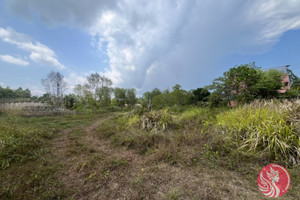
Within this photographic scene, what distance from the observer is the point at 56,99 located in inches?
518

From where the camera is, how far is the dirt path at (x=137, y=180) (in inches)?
52.8

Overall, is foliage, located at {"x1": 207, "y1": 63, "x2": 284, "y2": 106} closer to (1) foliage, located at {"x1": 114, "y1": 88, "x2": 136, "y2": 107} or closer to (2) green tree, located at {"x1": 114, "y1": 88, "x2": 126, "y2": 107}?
(1) foliage, located at {"x1": 114, "y1": 88, "x2": 136, "y2": 107}

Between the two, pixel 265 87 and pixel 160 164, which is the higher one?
pixel 265 87

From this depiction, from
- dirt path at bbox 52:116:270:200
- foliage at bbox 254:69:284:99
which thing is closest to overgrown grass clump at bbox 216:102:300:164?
dirt path at bbox 52:116:270:200

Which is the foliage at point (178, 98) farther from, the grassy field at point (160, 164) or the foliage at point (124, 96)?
the foliage at point (124, 96)

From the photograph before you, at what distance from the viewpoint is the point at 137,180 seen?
157cm

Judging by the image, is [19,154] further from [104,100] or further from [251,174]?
[104,100]

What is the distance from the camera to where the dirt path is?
1.34 metres

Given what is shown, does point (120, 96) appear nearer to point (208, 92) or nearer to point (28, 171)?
point (208, 92)

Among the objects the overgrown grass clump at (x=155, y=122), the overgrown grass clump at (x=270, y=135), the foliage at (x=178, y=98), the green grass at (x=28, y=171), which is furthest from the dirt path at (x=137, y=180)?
the foliage at (x=178, y=98)

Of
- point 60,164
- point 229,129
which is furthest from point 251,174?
point 60,164

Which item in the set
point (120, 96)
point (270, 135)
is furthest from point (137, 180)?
point (120, 96)

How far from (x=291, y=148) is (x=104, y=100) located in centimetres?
1501

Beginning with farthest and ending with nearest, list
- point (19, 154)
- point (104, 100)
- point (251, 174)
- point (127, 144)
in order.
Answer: point (104, 100), point (127, 144), point (19, 154), point (251, 174)
